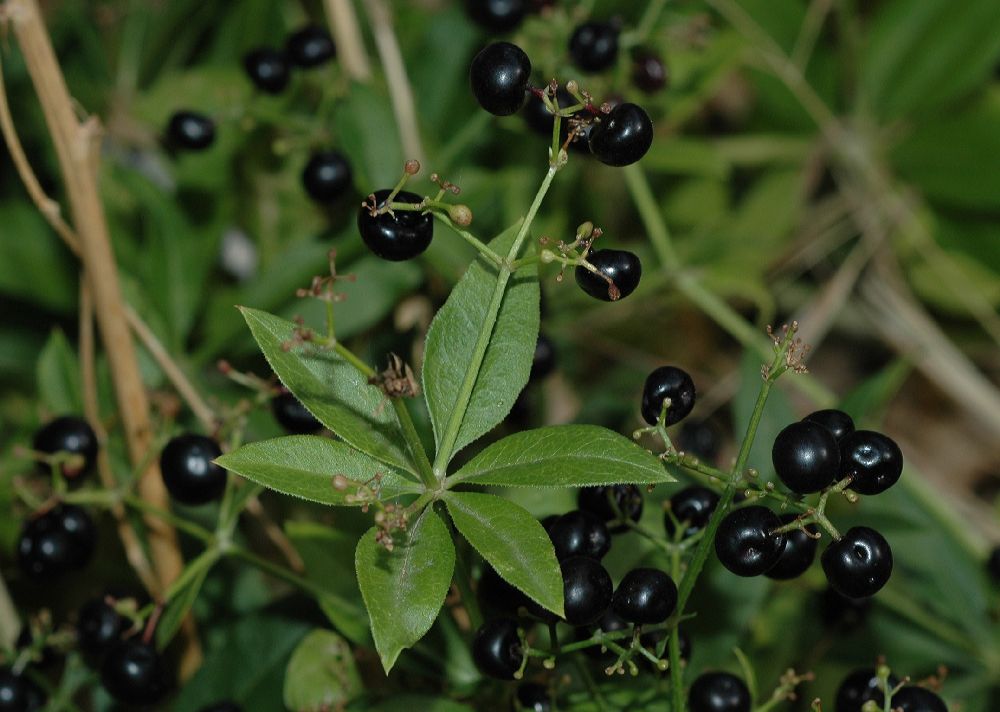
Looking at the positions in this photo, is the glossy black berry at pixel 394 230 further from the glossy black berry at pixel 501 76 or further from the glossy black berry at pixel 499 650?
the glossy black berry at pixel 499 650

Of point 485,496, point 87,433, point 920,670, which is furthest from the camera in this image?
point 920,670

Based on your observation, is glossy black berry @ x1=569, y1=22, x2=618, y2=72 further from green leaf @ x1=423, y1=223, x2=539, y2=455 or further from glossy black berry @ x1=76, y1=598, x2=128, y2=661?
glossy black berry @ x1=76, y1=598, x2=128, y2=661

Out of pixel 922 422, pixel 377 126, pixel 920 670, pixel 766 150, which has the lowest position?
pixel 920 670

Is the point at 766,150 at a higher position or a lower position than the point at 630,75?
higher

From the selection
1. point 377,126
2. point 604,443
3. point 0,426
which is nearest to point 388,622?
point 604,443

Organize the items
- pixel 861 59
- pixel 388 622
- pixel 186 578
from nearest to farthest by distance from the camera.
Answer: pixel 388 622 → pixel 186 578 → pixel 861 59

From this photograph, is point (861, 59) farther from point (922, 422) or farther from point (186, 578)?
point (186, 578)

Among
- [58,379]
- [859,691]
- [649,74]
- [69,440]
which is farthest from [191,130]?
[859,691]

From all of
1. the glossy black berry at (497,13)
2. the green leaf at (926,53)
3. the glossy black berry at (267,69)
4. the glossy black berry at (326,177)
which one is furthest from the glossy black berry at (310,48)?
the green leaf at (926,53)
